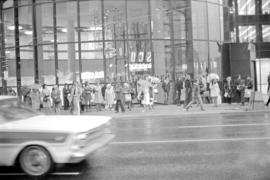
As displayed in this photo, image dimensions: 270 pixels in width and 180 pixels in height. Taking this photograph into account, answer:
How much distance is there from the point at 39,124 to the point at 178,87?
17.3 m

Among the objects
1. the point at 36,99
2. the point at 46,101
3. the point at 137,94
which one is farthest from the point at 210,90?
the point at 36,99

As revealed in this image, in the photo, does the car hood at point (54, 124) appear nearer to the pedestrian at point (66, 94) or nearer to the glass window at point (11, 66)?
the pedestrian at point (66, 94)

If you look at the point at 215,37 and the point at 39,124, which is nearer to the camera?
the point at 39,124

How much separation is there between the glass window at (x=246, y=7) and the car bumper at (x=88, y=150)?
3145 cm

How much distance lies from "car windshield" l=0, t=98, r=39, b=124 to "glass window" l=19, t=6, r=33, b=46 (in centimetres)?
2024

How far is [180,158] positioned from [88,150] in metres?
2.03

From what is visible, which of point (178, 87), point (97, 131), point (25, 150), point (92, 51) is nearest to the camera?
point (25, 150)

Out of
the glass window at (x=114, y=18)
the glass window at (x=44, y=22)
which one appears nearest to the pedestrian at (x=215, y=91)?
the glass window at (x=114, y=18)

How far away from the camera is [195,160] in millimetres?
7965

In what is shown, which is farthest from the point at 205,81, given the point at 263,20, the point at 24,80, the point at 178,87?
the point at 263,20

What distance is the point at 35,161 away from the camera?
6977 mm

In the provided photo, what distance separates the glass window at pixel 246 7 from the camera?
121 ft

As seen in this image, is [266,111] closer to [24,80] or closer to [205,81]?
[205,81]

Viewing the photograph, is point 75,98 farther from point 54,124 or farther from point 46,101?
point 54,124
